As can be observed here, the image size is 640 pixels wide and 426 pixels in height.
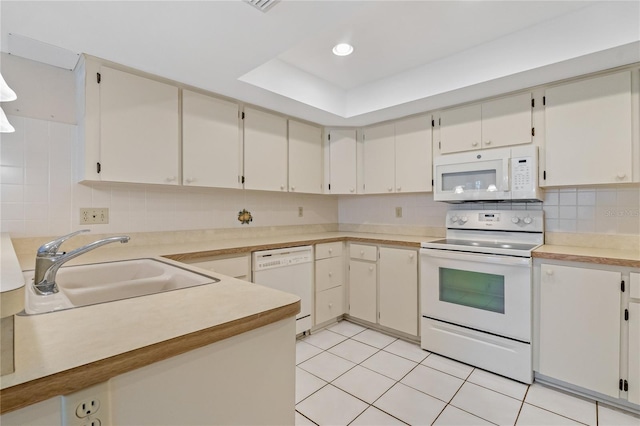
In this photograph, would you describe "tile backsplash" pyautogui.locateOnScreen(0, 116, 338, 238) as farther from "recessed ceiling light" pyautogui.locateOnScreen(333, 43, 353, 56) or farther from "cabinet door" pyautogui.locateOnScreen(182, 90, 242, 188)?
"recessed ceiling light" pyautogui.locateOnScreen(333, 43, 353, 56)

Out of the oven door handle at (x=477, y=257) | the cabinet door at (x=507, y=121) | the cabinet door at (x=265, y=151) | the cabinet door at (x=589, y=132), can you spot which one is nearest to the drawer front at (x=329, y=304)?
the oven door handle at (x=477, y=257)

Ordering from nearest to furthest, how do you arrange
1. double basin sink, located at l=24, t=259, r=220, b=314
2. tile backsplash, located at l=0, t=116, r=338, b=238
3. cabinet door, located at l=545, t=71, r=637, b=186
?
double basin sink, located at l=24, t=259, r=220, b=314 → tile backsplash, located at l=0, t=116, r=338, b=238 → cabinet door, located at l=545, t=71, r=637, b=186

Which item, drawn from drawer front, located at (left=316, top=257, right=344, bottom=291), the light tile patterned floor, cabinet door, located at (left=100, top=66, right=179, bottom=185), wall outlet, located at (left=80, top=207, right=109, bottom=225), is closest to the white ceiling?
cabinet door, located at (left=100, top=66, right=179, bottom=185)

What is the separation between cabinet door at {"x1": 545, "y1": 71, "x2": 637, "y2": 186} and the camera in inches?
78.4

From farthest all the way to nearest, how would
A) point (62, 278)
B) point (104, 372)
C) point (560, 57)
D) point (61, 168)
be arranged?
point (61, 168) < point (560, 57) < point (62, 278) < point (104, 372)

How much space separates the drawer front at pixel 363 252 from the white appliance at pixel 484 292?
49cm

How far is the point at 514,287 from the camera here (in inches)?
82.7

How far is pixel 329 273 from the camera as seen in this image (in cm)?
301

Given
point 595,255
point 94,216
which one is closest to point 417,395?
point 595,255

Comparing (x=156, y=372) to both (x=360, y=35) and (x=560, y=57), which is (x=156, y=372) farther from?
(x=560, y=57)

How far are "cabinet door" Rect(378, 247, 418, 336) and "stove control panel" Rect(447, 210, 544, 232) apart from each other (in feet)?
1.79

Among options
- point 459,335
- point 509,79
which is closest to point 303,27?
point 509,79

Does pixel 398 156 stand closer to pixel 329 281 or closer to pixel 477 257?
pixel 477 257

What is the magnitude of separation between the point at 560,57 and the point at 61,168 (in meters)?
3.27
